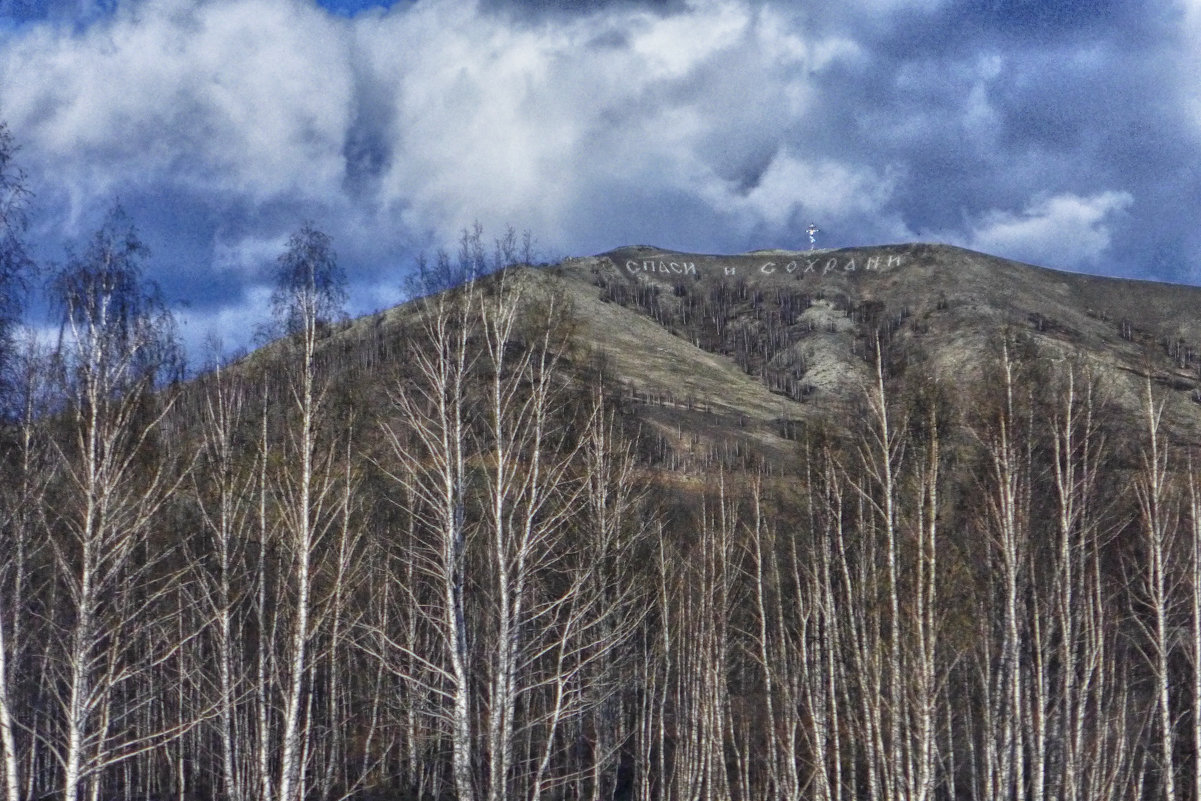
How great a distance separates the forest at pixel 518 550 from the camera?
63.7 feet

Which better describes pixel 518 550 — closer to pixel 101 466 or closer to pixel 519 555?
pixel 519 555

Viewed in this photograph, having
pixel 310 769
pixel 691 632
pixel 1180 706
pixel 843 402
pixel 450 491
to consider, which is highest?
pixel 843 402

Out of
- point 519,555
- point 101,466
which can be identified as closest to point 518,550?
point 519,555

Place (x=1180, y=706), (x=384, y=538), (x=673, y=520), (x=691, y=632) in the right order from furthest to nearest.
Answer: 1. (x=673, y=520)
2. (x=384, y=538)
3. (x=1180, y=706)
4. (x=691, y=632)

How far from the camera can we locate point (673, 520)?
160 ft

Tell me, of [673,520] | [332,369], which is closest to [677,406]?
[673,520]

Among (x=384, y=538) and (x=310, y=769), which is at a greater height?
(x=384, y=538)

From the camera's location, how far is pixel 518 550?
21031 millimetres

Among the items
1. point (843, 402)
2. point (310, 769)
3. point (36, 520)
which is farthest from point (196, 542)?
point (843, 402)

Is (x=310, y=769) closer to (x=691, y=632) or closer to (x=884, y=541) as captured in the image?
(x=691, y=632)

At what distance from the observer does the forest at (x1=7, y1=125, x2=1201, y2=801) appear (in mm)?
19422

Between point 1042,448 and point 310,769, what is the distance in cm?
3057

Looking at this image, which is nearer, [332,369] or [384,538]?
[332,369]

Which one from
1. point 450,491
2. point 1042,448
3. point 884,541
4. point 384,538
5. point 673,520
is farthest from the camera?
point 673,520
